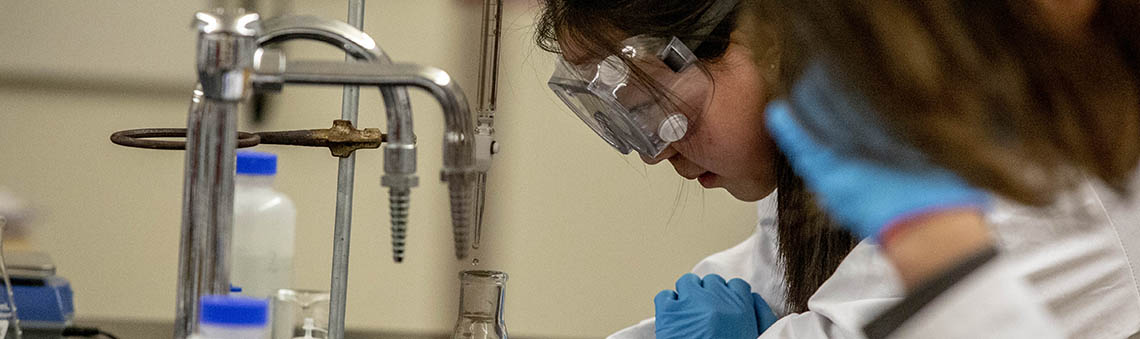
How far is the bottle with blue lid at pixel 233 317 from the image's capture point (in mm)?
697

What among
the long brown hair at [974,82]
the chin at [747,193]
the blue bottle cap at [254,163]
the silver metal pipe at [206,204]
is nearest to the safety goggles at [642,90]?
the chin at [747,193]

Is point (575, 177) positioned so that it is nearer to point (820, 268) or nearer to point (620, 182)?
point (620, 182)

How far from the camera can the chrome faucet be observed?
2.30 ft

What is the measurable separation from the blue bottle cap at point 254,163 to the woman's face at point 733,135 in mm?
457

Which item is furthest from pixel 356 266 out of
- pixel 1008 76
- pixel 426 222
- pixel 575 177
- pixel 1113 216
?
pixel 1008 76

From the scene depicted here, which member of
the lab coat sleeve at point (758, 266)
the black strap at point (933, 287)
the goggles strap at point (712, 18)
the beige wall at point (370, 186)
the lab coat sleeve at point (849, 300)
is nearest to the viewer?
the black strap at point (933, 287)

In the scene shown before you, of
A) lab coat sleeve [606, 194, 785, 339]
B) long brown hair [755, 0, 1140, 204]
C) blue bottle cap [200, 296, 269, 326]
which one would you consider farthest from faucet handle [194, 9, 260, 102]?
lab coat sleeve [606, 194, 785, 339]

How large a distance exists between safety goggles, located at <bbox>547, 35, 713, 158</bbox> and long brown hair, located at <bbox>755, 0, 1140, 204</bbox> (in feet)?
1.54

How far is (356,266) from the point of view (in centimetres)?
287

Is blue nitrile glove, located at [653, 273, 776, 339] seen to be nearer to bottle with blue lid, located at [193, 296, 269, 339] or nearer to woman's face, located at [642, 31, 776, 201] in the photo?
woman's face, located at [642, 31, 776, 201]

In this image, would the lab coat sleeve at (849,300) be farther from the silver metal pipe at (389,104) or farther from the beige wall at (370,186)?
the beige wall at (370,186)

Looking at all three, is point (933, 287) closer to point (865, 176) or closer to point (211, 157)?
point (865, 176)

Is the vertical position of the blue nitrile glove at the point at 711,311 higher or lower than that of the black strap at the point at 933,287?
lower

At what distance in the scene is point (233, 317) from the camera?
0.70 meters
